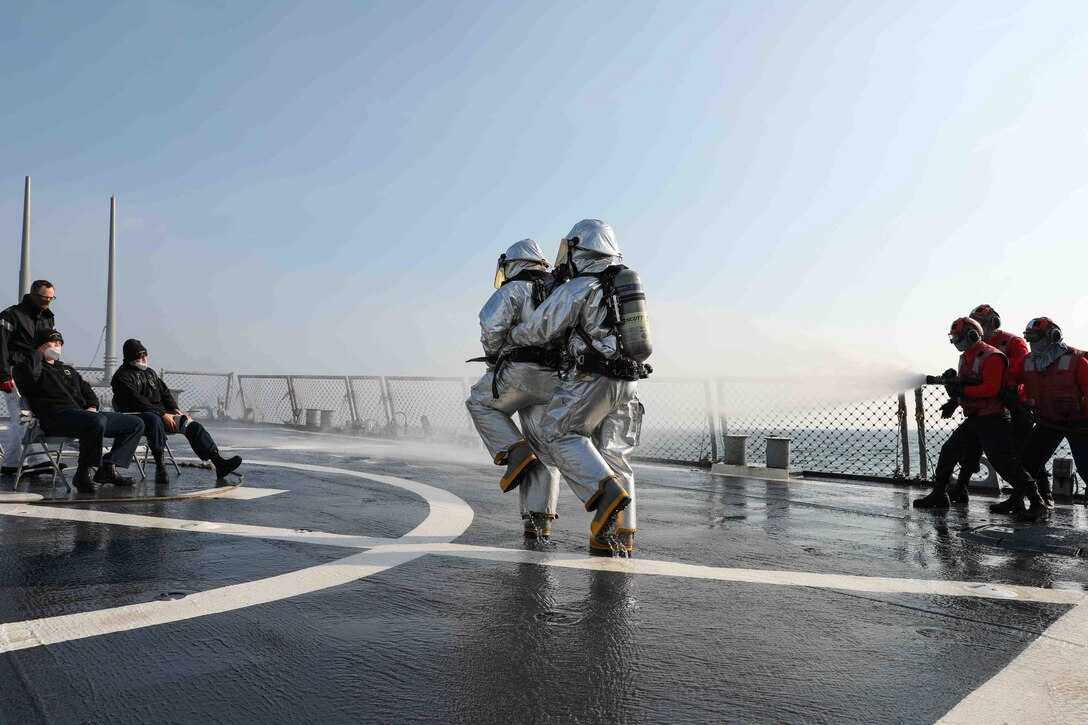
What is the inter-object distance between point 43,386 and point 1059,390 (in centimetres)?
964

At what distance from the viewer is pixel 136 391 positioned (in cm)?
788

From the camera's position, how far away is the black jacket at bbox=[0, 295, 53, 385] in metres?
6.92

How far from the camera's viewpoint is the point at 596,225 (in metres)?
5.27

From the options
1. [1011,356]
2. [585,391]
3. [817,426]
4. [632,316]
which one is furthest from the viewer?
[817,426]

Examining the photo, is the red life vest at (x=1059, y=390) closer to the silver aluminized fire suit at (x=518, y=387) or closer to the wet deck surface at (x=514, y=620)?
the wet deck surface at (x=514, y=620)

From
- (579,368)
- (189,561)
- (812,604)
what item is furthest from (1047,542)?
(189,561)

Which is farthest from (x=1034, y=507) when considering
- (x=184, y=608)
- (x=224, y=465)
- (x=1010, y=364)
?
(x=224, y=465)

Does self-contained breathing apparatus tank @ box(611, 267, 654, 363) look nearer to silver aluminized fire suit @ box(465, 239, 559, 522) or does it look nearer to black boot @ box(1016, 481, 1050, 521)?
silver aluminized fire suit @ box(465, 239, 559, 522)

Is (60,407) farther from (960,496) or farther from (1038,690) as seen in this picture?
(960,496)

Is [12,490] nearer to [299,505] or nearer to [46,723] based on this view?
[299,505]

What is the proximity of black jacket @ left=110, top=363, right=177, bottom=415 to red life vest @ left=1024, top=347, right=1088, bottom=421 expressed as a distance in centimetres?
901

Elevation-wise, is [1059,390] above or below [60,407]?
above

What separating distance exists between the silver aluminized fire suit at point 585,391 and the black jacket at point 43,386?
4.92m

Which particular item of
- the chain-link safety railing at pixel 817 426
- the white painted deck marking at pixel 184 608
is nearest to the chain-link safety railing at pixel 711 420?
the chain-link safety railing at pixel 817 426
